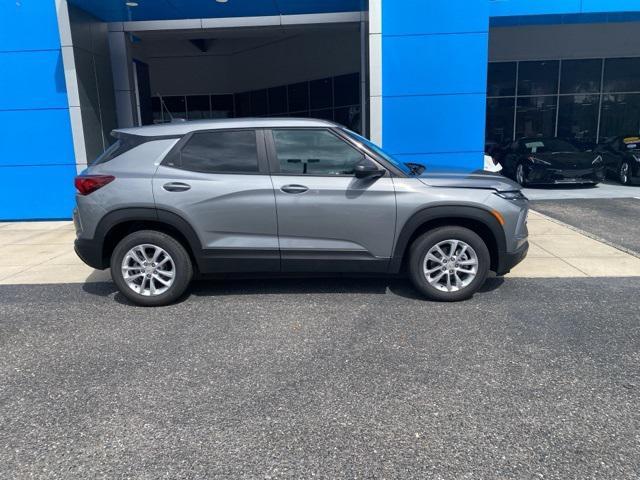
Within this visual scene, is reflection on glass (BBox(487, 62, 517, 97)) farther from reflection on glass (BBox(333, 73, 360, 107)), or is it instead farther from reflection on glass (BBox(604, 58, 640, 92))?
reflection on glass (BBox(333, 73, 360, 107))

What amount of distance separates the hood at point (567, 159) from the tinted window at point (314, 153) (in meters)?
9.37

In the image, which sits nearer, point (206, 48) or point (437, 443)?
point (437, 443)

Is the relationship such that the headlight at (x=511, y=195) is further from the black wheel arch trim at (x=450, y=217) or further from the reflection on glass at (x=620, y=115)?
the reflection on glass at (x=620, y=115)

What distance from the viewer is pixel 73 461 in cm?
271

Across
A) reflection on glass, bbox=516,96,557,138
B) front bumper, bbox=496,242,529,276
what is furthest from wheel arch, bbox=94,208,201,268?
reflection on glass, bbox=516,96,557,138

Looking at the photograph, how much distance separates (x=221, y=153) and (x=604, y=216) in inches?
295

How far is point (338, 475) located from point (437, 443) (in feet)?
1.98

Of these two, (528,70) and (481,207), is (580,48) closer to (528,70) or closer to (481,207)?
(528,70)

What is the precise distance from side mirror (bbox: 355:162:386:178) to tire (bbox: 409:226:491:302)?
763 mm

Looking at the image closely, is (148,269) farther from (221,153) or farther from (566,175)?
(566,175)

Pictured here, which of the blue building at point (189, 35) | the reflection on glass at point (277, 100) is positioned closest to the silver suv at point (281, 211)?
the blue building at point (189, 35)

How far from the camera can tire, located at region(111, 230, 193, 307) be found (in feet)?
16.4

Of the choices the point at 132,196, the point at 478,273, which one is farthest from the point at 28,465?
the point at 478,273

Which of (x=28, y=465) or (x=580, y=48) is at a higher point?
Answer: (x=580, y=48)
